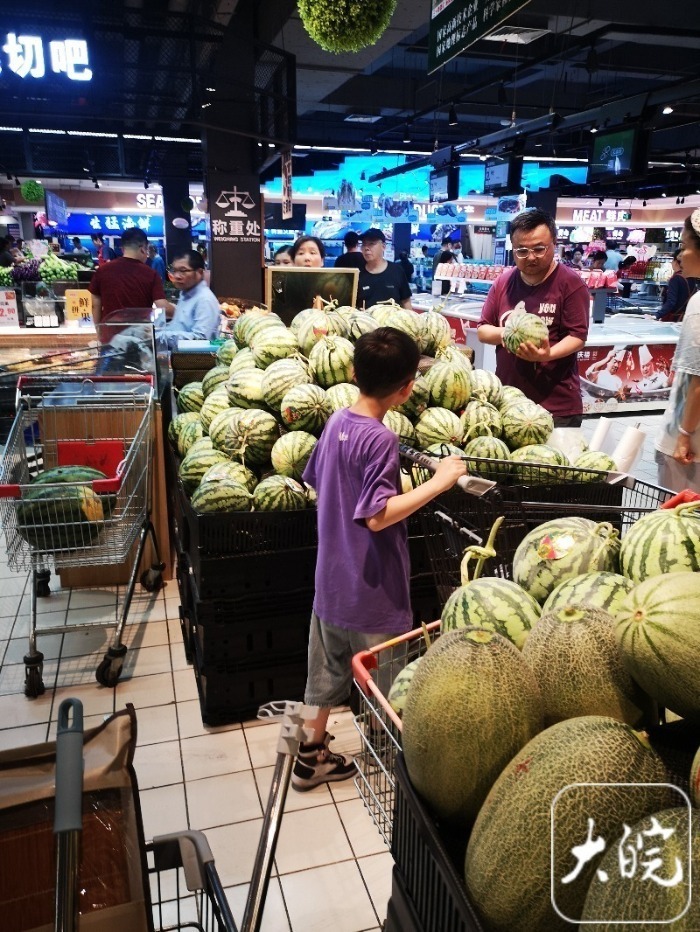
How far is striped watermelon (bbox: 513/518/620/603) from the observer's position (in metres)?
1.25

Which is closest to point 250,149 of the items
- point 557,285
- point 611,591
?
point 557,285

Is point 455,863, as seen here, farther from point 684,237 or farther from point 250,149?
point 250,149

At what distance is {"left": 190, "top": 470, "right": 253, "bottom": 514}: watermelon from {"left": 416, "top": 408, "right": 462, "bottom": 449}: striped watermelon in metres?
0.73

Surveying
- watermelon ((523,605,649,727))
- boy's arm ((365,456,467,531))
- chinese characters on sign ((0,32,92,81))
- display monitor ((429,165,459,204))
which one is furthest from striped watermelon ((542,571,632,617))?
display monitor ((429,165,459,204))

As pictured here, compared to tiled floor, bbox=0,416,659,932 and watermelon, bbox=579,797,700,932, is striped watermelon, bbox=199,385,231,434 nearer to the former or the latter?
tiled floor, bbox=0,416,659,932

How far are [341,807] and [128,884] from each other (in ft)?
4.68

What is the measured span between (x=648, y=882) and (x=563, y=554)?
693mm

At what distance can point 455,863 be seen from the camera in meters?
0.85

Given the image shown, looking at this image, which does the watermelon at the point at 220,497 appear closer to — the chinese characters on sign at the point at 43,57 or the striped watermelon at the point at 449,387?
the striped watermelon at the point at 449,387

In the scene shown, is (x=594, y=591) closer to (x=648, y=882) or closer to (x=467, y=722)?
(x=467, y=722)

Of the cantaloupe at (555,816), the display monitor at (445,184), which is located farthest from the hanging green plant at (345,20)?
the display monitor at (445,184)

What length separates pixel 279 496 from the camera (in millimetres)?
2770

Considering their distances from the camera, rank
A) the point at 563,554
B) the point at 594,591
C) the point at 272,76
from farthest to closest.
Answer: the point at 272,76
the point at 563,554
the point at 594,591

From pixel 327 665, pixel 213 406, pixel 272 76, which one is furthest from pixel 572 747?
pixel 272 76
